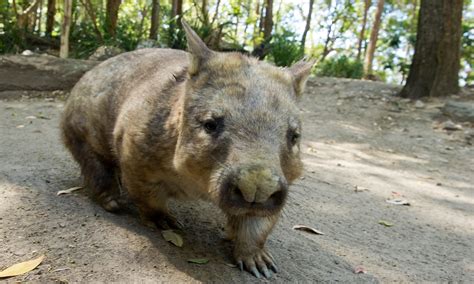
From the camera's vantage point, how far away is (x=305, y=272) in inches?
114

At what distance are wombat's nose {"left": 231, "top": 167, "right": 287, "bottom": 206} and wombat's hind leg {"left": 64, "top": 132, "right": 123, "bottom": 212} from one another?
141 centimetres

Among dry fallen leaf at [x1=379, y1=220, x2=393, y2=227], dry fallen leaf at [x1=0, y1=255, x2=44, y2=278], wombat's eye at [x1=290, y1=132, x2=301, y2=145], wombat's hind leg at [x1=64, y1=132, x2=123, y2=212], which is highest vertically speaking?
wombat's eye at [x1=290, y1=132, x2=301, y2=145]

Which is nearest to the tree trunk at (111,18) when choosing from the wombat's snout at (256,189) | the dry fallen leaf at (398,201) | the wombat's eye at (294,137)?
the dry fallen leaf at (398,201)

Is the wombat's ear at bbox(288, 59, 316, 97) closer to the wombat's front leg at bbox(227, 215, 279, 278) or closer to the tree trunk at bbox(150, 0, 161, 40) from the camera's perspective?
the wombat's front leg at bbox(227, 215, 279, 278)

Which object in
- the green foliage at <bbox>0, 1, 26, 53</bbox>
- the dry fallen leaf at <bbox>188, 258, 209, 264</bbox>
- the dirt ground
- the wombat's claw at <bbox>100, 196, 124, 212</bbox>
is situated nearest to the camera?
the dirt ground

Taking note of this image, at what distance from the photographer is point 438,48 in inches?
338

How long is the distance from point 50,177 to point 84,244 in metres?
1.27

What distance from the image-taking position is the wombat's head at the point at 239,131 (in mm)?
2145

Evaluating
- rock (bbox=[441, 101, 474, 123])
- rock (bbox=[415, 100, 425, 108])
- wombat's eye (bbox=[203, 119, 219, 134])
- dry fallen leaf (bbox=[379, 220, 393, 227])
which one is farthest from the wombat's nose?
rock (bbox=[415, 100, 425, 108])

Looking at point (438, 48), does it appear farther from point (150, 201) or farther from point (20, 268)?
point (20, 268)

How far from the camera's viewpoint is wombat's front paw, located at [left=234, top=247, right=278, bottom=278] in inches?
110

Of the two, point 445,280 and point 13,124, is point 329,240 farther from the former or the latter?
point 13,124

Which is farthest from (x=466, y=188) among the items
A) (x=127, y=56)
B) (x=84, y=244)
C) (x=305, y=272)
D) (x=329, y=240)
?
(x=84, y=244)

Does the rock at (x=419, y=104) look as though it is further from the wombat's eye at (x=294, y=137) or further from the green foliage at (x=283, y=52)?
the wombat's eye at (x=294, y=137)
